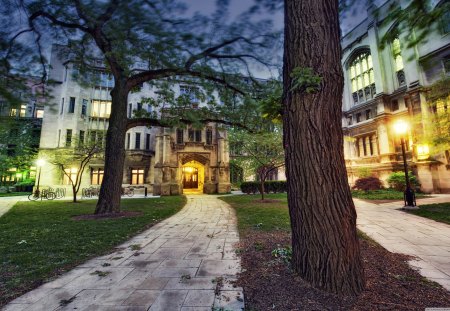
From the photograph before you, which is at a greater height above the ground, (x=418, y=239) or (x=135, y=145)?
(x=135, y=145)

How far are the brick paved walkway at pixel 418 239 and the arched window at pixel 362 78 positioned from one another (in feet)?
65.4

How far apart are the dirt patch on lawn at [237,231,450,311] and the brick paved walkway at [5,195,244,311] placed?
0.25 meters

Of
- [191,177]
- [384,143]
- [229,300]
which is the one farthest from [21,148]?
[384,143]

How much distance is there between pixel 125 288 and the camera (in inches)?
112

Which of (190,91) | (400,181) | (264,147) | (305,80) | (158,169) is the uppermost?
(190,91)

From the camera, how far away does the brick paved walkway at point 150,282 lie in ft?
8.07

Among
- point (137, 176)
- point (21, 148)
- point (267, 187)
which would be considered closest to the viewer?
point (267, 187)

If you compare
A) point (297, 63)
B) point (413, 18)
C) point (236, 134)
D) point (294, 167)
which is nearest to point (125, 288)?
point (294, 167)

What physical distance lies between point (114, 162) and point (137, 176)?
17936 millimetres

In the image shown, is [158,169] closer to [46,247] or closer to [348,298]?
[46,247]

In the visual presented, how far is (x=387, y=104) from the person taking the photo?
830 inches

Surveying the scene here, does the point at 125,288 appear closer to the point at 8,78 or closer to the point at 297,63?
the point at 297,63

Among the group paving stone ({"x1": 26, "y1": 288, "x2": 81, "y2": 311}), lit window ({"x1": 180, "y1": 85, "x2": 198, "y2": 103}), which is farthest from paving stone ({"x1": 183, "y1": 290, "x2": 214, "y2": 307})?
lit window ({"x1": 180, "y1": 85, "x2": 198, "y2": 103})

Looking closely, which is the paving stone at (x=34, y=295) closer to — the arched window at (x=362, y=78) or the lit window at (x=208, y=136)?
the lit window at (x=208, y=136)
